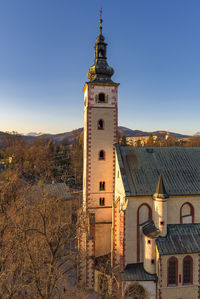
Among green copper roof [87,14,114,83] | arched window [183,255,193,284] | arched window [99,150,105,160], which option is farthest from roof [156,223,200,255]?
green copper roof [87,14,114,83]

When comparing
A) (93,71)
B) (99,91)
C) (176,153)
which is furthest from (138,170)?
(93,71)

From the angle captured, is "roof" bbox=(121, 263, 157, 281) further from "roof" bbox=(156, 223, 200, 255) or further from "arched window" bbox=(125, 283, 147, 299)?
"roof" bbox=(156, 223, 200, 255)

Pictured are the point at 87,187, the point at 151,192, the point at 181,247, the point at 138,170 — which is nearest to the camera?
the point at 181,247

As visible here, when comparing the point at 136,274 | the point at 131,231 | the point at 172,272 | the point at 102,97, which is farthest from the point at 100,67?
the point at 172,272

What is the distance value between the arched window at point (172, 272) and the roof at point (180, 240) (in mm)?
990

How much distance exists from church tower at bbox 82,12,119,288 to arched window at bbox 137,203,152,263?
4789 mm

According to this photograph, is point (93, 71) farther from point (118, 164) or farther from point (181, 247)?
point (181, 247)

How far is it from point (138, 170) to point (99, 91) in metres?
10.1

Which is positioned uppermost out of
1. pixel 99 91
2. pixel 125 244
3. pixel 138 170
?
pixel 99 91

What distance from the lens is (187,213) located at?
828 inches

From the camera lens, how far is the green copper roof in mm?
25047

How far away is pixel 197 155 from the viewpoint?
79.5 feet

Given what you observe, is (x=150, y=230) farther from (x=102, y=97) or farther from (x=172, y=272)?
(x=102, y=97)

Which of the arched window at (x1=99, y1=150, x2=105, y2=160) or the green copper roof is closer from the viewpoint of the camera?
the arched window at (x1=99, y1=150, x2=105, y2=160)
